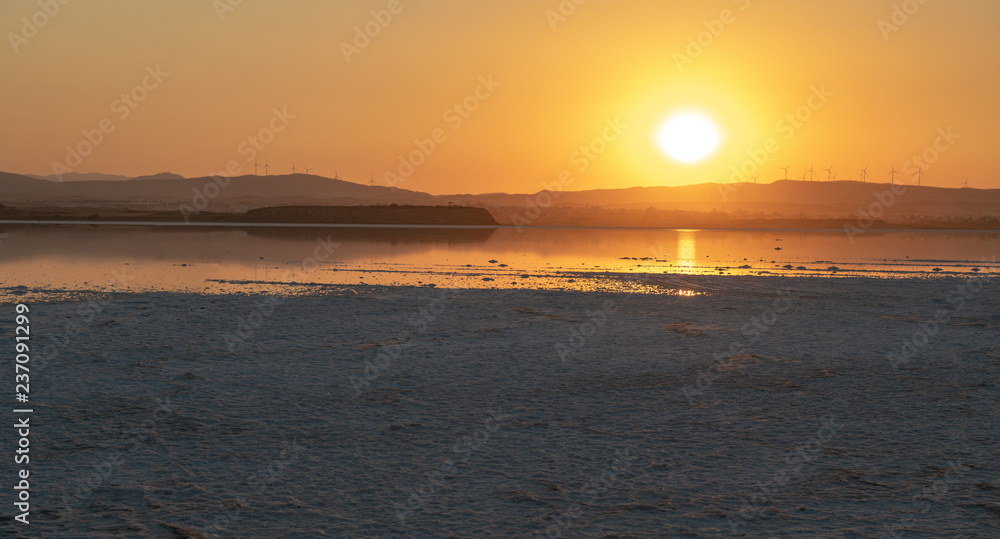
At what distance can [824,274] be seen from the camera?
2555 cm

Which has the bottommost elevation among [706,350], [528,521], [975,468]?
[528,521]

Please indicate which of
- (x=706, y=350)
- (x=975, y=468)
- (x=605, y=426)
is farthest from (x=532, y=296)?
(x=975, y=468)

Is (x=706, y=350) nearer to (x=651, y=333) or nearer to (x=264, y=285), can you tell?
(x=651, y=333)

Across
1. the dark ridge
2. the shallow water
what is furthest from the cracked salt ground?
the dark ridge

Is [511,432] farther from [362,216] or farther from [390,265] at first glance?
[362,216]

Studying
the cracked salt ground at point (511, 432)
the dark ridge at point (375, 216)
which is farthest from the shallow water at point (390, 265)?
the dark ridge at point (375, 216)

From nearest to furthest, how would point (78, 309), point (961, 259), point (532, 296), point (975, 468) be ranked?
point (975, 468), point (78, 309), point (532, 296), point (961, 259)

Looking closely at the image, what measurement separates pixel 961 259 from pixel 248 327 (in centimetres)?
3246

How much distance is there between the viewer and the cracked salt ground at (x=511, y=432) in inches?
215

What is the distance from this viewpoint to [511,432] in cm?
745

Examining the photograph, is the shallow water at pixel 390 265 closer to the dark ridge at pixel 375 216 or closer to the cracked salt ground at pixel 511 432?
the cracked salt ground at pixel 511 432

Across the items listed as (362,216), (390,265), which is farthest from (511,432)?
(362,216)

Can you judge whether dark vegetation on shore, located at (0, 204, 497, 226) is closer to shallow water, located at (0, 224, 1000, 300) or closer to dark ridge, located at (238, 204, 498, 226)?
dark ridge, located at (238, 204, 498, 226)

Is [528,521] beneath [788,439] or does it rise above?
beneath
